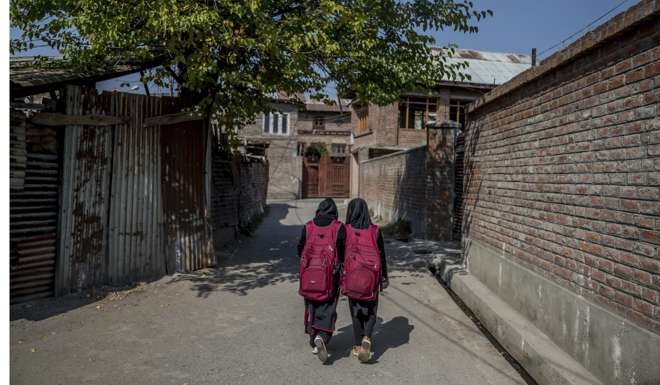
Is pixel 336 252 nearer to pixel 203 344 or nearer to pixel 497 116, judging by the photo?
pixel 203 344

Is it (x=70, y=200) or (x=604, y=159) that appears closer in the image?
(x=604, y=159)

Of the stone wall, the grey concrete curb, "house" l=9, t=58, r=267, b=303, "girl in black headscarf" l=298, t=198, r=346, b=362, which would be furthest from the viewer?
"house" l=9, t=58, r=267, b=303

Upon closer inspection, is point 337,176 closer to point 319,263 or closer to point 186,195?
point 186,195

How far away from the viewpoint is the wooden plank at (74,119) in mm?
6512

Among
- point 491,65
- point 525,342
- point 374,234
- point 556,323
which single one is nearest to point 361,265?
point 374,234

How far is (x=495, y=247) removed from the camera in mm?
6648

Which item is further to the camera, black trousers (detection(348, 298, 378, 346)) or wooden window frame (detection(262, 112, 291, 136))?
wooden window frame (detection(262, 112, 291, 136))

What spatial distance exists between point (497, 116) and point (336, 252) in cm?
356

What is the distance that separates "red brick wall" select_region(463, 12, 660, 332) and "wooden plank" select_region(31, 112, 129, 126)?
5.78 metres

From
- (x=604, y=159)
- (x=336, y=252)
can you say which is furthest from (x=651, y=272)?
(x=336, y=252)

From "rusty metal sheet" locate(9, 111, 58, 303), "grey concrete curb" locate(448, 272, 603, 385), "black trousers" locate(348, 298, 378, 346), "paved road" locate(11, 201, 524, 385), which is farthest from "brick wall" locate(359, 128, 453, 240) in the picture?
"rusty metal sheet" locate(9, 111, 58, 303)

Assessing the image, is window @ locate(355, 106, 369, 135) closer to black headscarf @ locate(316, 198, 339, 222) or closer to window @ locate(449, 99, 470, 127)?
window @ locate(449, 99, 470, 127)

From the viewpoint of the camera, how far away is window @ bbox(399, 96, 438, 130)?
2366 cm

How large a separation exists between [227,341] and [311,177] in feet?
104
